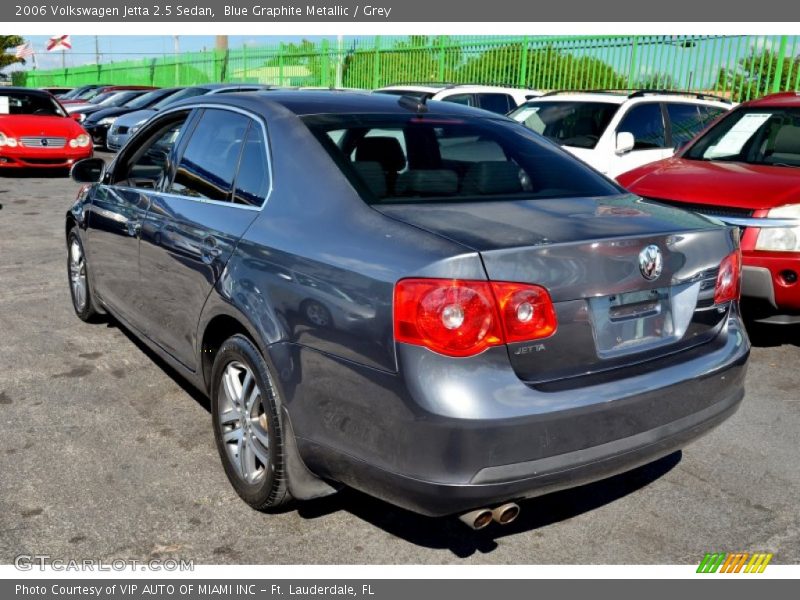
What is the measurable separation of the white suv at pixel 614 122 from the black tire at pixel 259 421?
6227mm

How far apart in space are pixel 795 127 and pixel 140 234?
5111 millimetres

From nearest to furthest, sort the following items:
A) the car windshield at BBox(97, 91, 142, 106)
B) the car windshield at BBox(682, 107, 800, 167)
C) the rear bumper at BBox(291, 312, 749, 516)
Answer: the rear bumper at BBox(291, 312, 749, 516) < the car windshield at BBox(682, 107, 800, 167) < the car windshield at BBox(97, 91, 142, 106)

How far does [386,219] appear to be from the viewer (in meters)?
2.86

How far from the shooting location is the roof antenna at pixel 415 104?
3822mm

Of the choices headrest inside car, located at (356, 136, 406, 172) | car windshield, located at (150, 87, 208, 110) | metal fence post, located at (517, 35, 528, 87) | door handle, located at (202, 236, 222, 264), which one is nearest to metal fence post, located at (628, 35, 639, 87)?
metal fence post, located at (517, 35, 528, 87)

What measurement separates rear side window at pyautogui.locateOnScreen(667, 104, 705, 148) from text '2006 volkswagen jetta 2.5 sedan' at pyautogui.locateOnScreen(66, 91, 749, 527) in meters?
6.30

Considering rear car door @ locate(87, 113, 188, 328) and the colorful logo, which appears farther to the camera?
rear car door @ locate(87, 113, 188, 328)

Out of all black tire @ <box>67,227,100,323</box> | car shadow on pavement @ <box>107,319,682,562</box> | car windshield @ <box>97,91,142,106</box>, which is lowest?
car shadow on pavement @ <box>107,319,682,562</box>

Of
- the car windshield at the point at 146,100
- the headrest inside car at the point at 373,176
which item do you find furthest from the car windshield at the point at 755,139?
the car windshield at the point at 146,100

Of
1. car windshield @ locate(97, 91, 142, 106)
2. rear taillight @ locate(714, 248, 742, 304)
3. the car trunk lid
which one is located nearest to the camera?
the car trunk lid

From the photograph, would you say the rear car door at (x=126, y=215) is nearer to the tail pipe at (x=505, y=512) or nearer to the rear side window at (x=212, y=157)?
the rear side window at (x=212, y=157)

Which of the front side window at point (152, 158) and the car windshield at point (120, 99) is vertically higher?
the front side window at point (152, 158)

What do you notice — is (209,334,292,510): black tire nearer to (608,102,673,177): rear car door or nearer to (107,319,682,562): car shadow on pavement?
(107,319,682,562): car shadow on pavement

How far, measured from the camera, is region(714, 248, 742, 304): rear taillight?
10.5ft
